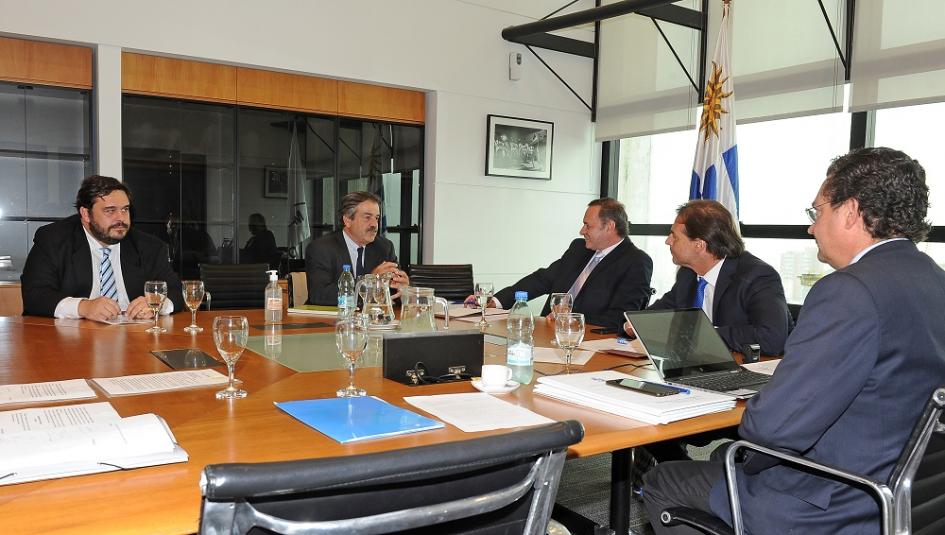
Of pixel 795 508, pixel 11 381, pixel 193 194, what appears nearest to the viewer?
pixel 795 508

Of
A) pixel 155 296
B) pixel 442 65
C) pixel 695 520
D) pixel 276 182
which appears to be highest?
pixel 442 65

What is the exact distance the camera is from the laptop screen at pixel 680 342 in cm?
203

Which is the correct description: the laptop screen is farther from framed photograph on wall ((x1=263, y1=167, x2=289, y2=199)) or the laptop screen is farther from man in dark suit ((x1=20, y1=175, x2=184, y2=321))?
framed photograph on wall ((x1=263, y1=167, x2=289, y2=199))

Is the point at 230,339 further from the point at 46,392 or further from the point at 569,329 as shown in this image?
the point at 569,329

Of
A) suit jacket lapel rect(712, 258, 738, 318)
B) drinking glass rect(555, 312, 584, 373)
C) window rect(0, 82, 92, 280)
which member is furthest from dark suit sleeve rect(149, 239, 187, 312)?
suit jacket lapel rect(712, 258, 738, 318)

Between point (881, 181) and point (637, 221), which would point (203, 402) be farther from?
point (637, 221)

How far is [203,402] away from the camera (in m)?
1.66

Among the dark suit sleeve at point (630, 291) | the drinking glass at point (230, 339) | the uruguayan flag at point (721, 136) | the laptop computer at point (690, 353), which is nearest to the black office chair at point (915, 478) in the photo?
the laptop computer at point (690, 353)

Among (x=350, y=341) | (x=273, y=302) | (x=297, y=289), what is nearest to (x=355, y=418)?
(x=350, y=341)

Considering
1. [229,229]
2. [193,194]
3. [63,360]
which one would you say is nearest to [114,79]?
[193,194]

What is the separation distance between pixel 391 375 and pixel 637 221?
5.28 meters

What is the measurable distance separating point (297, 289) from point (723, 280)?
9.88ft

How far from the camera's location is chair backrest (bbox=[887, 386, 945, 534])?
4.56 feet

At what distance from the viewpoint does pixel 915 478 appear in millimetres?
1440
